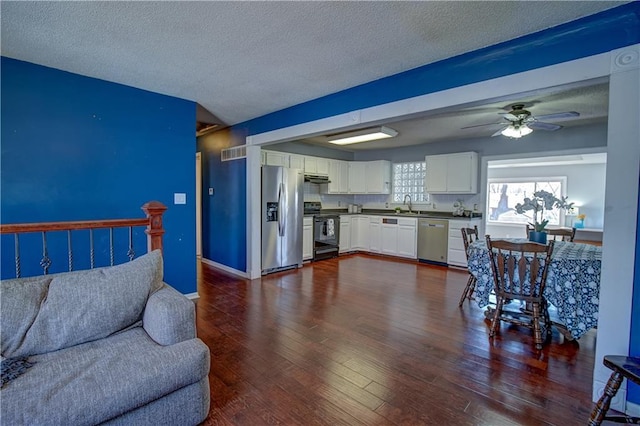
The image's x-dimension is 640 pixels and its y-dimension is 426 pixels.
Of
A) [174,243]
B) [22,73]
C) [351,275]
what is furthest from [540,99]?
[22,73]

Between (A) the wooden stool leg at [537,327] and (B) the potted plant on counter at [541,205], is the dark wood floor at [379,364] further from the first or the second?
(B) the potted plant on counter at [541,205]

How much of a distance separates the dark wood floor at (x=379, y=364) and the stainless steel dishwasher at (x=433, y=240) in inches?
69.1

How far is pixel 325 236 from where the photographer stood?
6.23 m

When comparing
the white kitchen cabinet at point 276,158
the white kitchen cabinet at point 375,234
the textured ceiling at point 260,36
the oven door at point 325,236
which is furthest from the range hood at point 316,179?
the textured ceiling at point 260,36

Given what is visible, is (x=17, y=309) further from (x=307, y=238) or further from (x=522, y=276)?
(x=307, y=238)

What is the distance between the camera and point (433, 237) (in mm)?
5785

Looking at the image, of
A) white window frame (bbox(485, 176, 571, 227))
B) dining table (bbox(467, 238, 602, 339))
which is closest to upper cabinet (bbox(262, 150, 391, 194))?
white window frame (bbox(485, 176, 571, 227))

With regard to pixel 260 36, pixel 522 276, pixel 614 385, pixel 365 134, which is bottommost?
pixel 614 385

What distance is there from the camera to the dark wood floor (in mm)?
1846

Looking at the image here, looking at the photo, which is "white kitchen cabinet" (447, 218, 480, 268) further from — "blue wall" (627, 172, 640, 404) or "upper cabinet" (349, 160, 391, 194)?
"blue wall" (627, 172, 640, 404)

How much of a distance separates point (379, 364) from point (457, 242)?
377 cm

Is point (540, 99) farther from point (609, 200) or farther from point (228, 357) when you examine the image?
point (228, 357)

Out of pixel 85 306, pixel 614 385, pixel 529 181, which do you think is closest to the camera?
pixel 614 385

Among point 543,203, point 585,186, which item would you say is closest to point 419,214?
point 543,203
